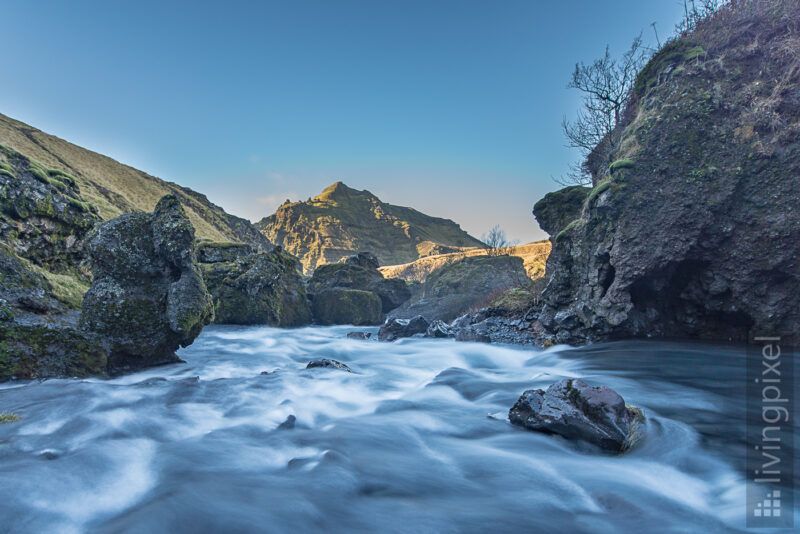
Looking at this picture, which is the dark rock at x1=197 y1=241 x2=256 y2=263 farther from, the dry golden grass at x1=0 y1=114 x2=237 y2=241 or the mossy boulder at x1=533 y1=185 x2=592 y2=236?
the dry golden grass at x1=0 y1=114 x2=237 y2=241

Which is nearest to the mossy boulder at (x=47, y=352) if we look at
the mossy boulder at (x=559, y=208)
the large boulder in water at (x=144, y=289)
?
the large boulder in water at (x=144, y=289)

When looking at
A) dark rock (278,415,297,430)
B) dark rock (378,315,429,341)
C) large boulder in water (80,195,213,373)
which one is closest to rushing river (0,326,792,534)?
dark rock (278,415,297,430)

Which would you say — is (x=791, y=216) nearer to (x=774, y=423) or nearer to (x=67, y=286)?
(x=774, y=423)

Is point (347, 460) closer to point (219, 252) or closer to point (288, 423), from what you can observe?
point (288, 423)

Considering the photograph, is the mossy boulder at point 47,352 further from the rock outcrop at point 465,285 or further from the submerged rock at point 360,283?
the submerged rock at point 360,283

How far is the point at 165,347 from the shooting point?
6.67 metres

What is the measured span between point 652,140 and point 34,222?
16500 mm

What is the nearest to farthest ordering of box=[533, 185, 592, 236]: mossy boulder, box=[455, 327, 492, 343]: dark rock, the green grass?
the green grass → box=[455, 327, 492, 343]: dark rock → box=[533, 185, 592, 236]: mossy boulder

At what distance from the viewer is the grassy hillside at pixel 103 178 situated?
1628 inches

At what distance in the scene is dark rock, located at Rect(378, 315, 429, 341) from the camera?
51.4 feet

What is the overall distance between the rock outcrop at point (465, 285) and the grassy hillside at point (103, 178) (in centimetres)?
3099

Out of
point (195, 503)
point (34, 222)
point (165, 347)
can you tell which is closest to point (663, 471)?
point (195, 503)

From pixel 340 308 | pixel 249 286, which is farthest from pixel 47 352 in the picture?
pixel 340 308

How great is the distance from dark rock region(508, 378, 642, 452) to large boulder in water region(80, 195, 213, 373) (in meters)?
6.14
